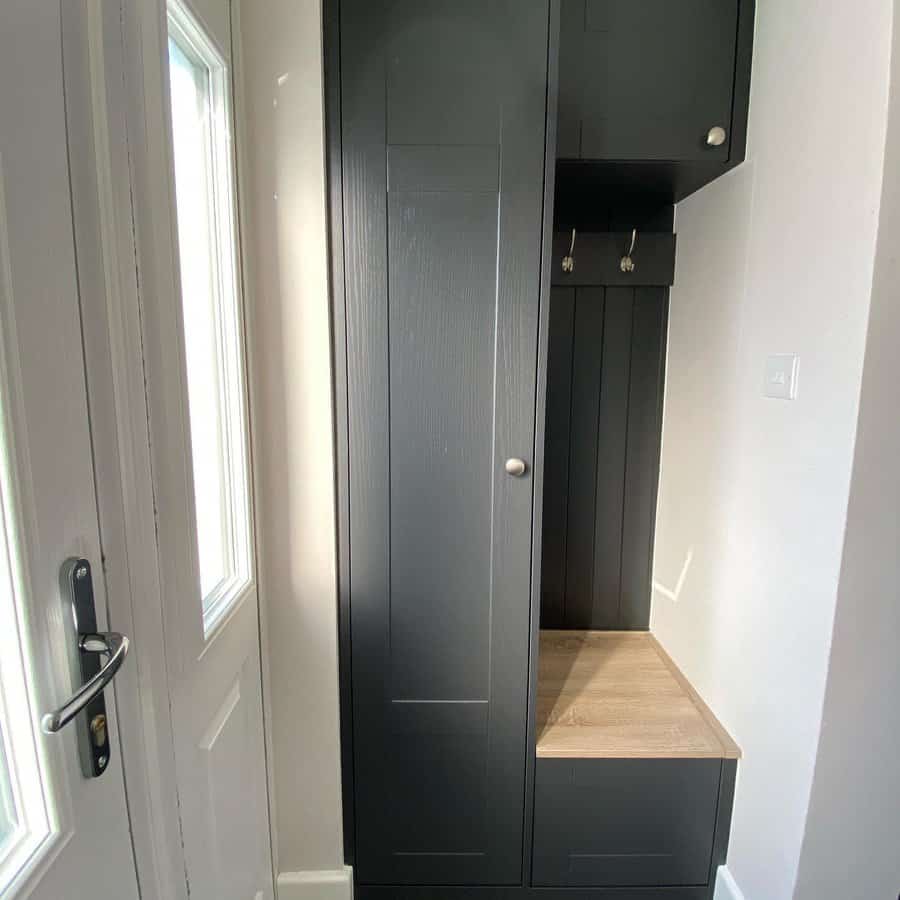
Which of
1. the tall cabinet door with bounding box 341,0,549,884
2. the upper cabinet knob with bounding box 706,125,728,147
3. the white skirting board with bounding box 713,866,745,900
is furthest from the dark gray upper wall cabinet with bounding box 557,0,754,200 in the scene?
the white skirting board with bounding box 713,866,745,900

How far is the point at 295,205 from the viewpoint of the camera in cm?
110

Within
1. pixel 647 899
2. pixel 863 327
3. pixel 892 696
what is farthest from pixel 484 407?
pixel 647 899

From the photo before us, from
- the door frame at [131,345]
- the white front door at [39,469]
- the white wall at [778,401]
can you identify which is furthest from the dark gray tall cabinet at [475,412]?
the white front door at [39,469]

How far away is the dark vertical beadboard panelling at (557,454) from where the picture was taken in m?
1.69

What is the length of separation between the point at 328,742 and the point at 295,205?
1.27 meters

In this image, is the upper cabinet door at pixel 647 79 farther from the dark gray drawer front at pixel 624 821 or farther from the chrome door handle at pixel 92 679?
the dark gray drawer front at pixel 624 821

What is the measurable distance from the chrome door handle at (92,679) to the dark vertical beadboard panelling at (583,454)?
1.43 metres

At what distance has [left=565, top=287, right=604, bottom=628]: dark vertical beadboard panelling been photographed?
5.55 feet

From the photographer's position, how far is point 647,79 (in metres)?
1.30

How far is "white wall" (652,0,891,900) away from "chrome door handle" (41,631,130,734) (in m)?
1.18

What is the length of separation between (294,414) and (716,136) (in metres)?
1.25

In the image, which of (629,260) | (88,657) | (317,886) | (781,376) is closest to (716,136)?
(629,260)

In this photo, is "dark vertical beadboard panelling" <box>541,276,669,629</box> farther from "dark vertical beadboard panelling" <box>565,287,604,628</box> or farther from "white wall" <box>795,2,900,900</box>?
"white wall" <box>795,2,900,900</box>

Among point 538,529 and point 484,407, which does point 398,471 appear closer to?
point 484,407
